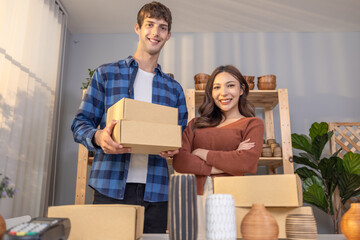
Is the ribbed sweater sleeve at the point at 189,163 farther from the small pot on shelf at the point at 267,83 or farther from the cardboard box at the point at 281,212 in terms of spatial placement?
the small pot on shelf at the point at 267,83

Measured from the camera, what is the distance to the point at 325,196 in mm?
2582

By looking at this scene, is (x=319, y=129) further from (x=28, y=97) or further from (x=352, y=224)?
(x=28, y=97)

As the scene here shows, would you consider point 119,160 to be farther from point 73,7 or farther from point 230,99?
point 73,7

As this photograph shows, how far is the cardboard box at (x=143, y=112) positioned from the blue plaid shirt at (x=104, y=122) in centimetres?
29

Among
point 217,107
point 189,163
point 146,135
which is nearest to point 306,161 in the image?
point 217,107

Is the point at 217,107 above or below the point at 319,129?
below

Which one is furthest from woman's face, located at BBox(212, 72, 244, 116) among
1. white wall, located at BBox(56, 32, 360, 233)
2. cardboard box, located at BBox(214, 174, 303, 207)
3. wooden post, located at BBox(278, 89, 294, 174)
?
white wall, located at BBox(56, 32, 360, 233)

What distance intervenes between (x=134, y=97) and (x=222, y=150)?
41 cm

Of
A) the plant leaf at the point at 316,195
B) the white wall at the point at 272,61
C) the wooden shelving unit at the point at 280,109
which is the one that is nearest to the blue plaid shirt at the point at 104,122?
the wooden shelving unit at the point at 280,109

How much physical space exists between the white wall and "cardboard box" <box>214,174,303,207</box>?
7.55 feet

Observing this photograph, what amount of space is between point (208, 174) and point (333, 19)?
2575mm

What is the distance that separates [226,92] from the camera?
4.42 ft

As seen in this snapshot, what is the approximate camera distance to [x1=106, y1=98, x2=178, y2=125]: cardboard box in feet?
2.91

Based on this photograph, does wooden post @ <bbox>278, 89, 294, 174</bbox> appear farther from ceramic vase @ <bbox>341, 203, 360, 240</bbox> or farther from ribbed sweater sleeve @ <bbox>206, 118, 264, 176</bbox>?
ceramic vase @ <bbox>341, 203, 360, 240</bbox>
